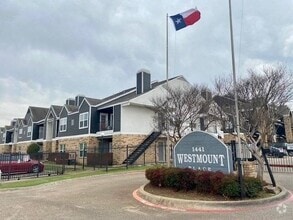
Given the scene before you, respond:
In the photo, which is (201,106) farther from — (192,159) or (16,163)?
(16,163)

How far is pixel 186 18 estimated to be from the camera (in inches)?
579

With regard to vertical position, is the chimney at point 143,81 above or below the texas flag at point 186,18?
above

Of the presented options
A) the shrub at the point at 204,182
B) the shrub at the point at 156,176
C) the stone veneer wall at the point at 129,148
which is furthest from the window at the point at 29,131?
the shrub at the point at 204,182

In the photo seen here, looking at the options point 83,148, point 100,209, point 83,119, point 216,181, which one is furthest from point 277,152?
point 100,209

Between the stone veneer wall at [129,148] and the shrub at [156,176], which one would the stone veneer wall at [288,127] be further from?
the shrub at [156,176]

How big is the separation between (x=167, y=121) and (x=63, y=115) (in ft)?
74.8

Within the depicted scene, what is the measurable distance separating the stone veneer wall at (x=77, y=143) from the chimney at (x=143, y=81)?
25.5ft

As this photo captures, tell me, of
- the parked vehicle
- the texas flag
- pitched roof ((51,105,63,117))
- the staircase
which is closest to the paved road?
the texas flag

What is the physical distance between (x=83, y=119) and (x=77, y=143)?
3.14 meters

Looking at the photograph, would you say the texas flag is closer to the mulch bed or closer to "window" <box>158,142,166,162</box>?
the mulch bed

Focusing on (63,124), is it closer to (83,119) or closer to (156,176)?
(83,119)

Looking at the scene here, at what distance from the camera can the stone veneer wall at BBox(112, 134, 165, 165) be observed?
29141 mm

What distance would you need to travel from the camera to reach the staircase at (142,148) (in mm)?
27948

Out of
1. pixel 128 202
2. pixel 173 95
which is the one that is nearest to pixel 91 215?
pixel 128 202
